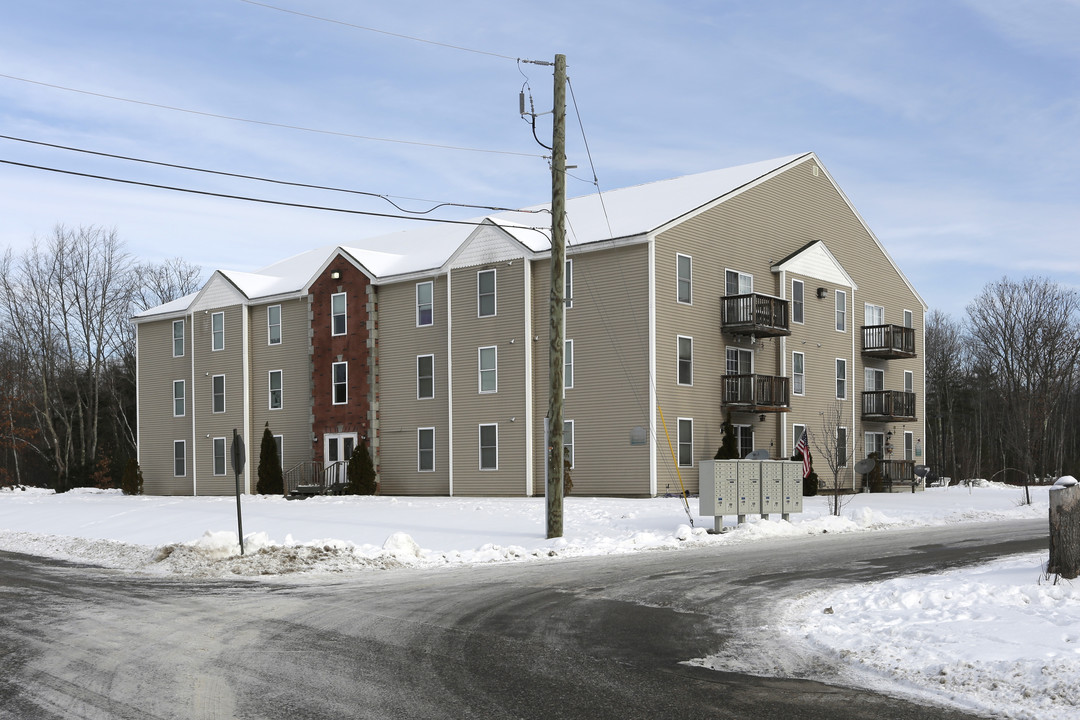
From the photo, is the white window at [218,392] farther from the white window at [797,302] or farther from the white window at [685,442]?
the white window at [797,302]

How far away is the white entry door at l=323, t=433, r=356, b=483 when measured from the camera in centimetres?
3994

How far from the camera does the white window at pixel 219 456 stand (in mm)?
45562

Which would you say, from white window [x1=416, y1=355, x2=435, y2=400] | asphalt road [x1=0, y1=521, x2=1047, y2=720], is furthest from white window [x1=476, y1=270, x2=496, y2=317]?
asphalt road [x1=0, y1=521, x2=1047, y2=720]

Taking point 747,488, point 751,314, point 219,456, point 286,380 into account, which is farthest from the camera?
point 219,456

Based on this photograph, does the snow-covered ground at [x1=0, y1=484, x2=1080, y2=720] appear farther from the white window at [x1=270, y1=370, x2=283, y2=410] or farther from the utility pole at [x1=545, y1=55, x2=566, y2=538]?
the white window at [x1=270, y1=370, x2=283, y2=410]

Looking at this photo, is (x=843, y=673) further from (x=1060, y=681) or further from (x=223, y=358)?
(x=223, y=358)

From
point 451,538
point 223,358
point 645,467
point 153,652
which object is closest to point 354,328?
point 223,358

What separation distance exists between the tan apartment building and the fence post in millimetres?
17903

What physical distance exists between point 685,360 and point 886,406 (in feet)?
42.9

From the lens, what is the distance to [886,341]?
43312 mm

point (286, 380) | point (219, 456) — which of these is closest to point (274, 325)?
Result: point (286, 380)

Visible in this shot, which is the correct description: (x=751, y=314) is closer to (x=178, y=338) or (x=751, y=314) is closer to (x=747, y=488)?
(x=747, y=488)

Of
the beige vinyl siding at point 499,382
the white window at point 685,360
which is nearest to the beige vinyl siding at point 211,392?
the beige vinyl siding at point 499,382

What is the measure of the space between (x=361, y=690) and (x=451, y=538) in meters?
13.6
